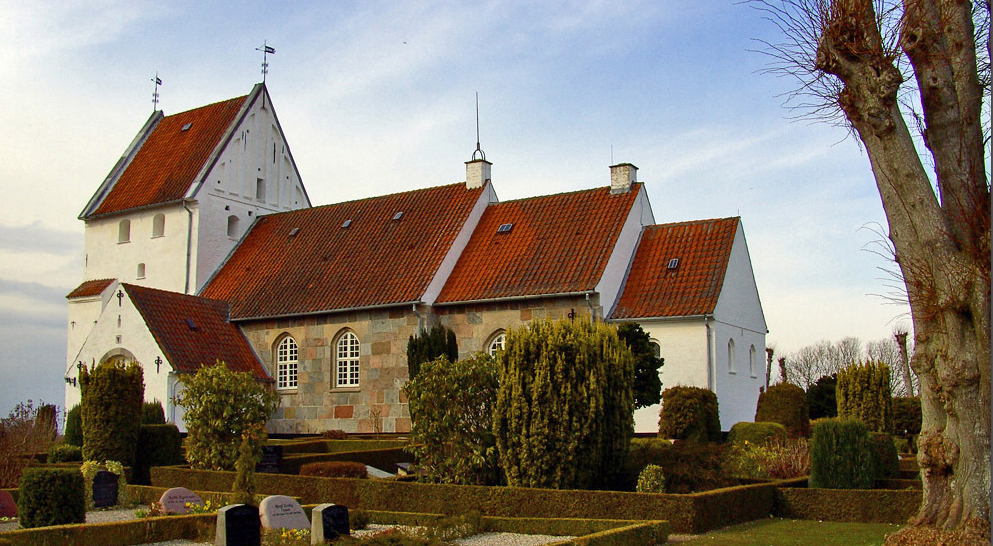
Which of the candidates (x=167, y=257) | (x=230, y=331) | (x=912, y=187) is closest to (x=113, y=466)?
(x=912, y=187)

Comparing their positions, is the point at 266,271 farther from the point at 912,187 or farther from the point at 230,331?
the point at 912,187

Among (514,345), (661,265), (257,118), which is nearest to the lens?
(514,345)

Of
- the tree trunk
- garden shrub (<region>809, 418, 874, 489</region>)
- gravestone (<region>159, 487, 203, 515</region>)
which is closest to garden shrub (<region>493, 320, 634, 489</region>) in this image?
garden shrub (<region>809, 418, 874, 489</region>)

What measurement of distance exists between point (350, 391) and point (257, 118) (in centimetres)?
1223

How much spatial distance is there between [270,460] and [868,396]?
1284cm

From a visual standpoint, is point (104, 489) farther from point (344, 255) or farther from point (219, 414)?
point (344, 255)

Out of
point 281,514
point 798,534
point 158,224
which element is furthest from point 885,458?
point 158,224

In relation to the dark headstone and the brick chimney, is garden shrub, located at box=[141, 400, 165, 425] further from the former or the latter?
the brick chimney

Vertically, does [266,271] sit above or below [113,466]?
above

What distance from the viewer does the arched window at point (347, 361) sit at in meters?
27.4

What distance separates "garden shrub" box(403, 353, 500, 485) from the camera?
13.5 m

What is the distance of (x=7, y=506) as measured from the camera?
518 inches

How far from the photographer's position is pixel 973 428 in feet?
28.7

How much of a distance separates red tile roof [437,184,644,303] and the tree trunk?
14.9 m
